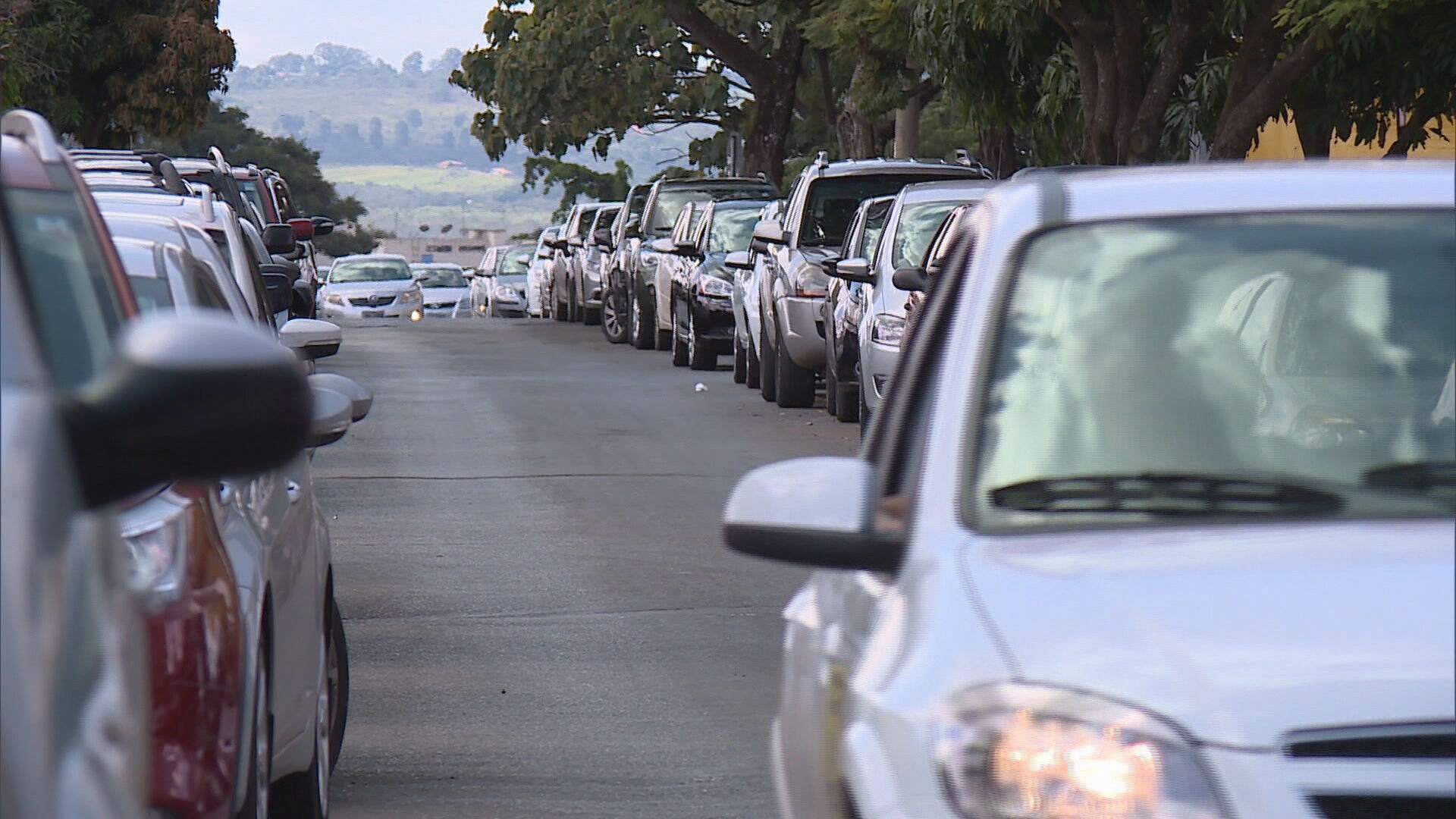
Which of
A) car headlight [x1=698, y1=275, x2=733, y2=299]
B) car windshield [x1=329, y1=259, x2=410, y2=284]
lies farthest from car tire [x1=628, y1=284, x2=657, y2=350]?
car windshield [x1=329, y1=259, x2=410, y2=284]

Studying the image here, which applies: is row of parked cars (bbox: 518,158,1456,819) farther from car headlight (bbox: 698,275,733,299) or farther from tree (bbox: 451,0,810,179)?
tree (bbox: 451,0,810,179)

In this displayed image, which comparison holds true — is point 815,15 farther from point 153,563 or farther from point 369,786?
point 153,563

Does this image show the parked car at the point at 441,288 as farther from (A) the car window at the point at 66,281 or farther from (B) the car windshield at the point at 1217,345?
(B) the car windshield at the point at 1217,345

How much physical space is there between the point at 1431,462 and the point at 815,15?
102 ft

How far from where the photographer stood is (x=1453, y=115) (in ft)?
Answer: 71.7

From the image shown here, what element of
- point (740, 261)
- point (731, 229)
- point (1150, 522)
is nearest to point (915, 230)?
point (740, 261)

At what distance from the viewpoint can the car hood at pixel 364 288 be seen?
149ft

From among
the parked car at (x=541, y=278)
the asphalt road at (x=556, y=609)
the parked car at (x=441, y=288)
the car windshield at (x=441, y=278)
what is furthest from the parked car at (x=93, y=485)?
the car windshield at (x=441, y=278)

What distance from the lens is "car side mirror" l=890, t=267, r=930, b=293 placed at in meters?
15.3

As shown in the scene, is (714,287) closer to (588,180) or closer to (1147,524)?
(1147,524)

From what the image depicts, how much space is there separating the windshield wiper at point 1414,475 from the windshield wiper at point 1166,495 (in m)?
0.11

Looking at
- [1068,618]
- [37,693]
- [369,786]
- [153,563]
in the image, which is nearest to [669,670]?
[369,786]

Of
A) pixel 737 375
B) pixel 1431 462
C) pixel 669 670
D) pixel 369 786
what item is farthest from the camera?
pixel 737 375

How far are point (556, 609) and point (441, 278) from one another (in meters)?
51.8
